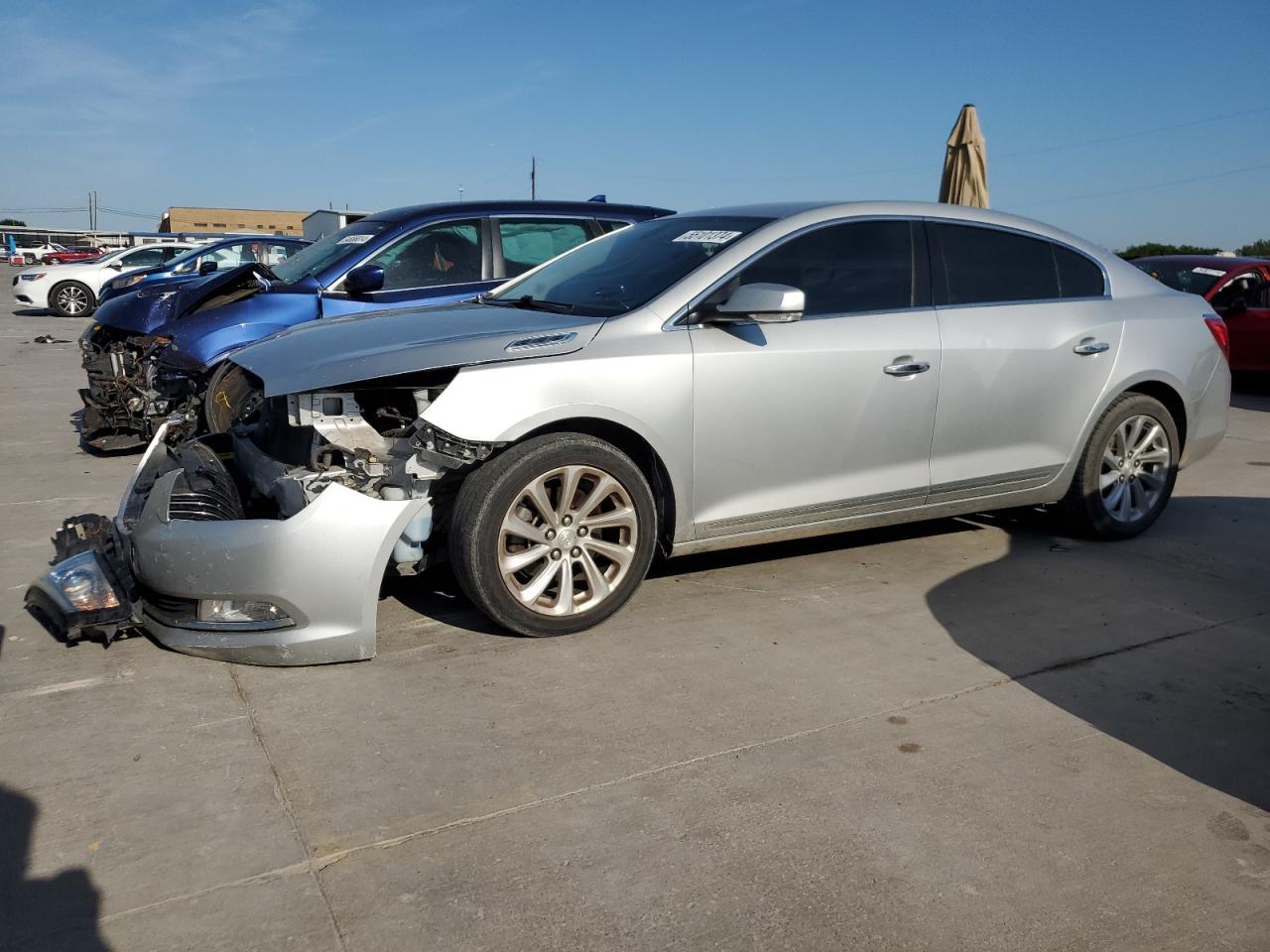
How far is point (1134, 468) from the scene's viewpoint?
5.60 m

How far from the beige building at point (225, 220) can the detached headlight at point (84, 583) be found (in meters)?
77.4

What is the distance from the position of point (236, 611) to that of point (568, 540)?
118cm

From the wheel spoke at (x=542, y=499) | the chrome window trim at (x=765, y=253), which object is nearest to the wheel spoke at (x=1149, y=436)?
the chrome window trim at (x=765, y=253)

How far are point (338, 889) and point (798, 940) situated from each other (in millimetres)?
1077

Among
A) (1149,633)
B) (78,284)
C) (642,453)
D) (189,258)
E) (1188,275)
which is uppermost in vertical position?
(1188,275)

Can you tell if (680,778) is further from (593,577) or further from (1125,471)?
(1125,471)

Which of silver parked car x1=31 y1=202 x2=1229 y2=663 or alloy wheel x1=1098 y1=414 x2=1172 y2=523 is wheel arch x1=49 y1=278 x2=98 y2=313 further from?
alloy wheel x1=1098 y1=414 x2=1172 y2=523

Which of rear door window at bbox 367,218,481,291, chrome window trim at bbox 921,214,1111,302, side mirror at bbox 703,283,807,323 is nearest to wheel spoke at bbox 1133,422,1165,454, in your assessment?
chrome window trim at bbox 921,214,1111,302

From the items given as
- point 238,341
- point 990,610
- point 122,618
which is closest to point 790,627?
point 990,610

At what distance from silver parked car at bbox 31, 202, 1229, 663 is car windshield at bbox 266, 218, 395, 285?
6.46 ft

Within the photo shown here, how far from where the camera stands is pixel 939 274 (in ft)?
16.1


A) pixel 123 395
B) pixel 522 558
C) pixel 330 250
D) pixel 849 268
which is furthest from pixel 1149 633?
pixel 123 395

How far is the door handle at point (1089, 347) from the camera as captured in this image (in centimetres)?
516

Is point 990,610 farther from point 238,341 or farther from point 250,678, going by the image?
point 238,341
